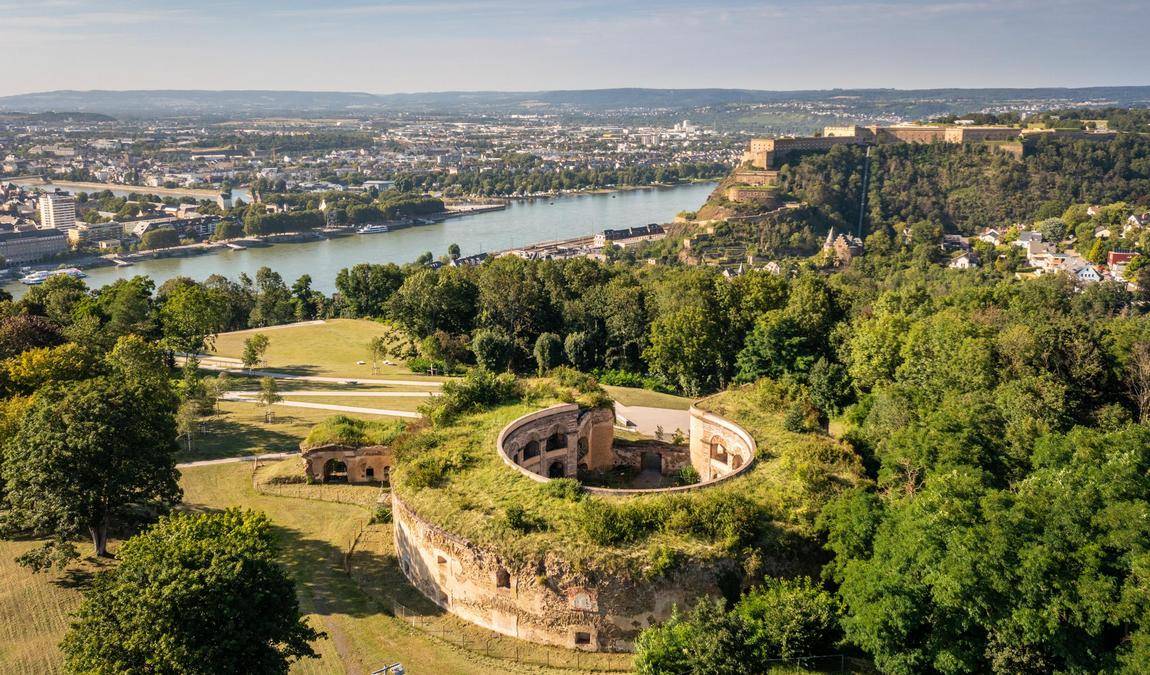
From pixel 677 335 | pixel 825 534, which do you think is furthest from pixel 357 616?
pixel 677 335

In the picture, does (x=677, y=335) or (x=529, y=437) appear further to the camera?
(x=677, y=335)

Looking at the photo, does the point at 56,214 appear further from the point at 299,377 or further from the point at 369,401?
the point at 369,401

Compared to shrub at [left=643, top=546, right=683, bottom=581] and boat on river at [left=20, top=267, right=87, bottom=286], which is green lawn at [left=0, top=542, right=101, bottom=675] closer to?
shrub at [left=643, top=546, right=683, bottom=581]

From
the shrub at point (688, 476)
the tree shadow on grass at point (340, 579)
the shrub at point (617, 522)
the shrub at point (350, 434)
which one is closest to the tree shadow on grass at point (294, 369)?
the shrub at point (350, 434)

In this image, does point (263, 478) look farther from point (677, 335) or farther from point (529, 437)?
point (677, 335)

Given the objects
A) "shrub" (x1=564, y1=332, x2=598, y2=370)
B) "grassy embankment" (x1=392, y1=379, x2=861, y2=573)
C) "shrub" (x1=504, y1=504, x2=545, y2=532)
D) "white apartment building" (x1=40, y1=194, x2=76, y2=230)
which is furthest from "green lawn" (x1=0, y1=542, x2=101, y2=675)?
"white apartment building" (x1=40, y1=194, x2=76, y2=230)

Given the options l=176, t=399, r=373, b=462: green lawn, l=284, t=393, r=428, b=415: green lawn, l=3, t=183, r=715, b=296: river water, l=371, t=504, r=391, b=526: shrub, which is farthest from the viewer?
l=3, t=183, r=715, b=296: river water

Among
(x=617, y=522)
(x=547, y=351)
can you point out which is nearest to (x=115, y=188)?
(x=547, y=351)
